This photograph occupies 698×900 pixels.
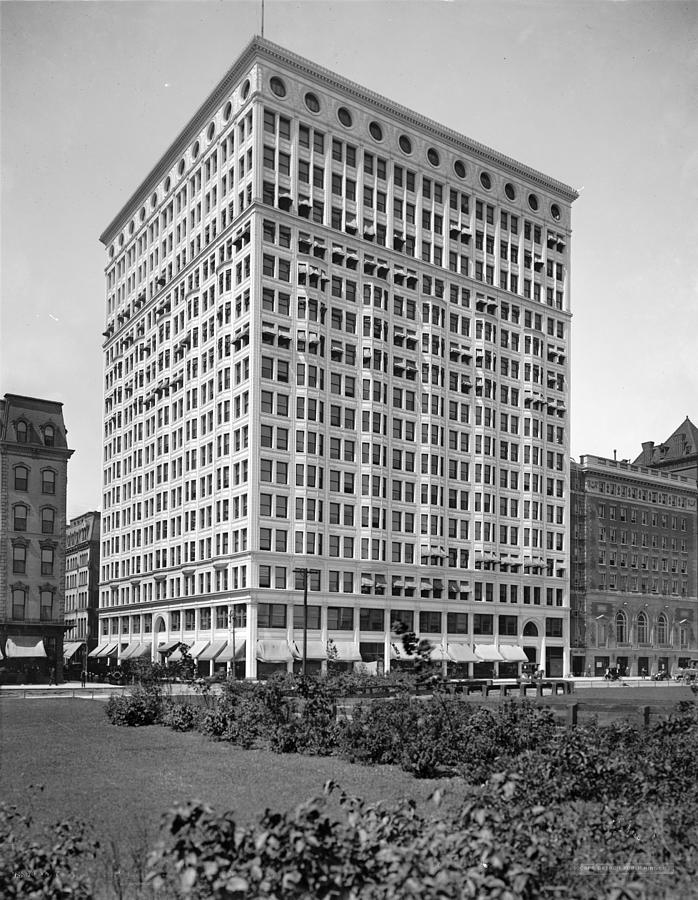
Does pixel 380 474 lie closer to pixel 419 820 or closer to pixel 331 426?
pixel 331 426

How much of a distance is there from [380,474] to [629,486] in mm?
46943

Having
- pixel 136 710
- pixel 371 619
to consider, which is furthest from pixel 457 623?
pixel 136 710

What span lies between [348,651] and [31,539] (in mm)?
29544

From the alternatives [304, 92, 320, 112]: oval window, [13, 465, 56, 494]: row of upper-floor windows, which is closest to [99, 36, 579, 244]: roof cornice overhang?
[304, 92, 320, 112]: oval window

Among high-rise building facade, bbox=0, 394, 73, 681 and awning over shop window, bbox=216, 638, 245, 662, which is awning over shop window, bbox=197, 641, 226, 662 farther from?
high-rise building facade, bbox=0, 394, 73, 681

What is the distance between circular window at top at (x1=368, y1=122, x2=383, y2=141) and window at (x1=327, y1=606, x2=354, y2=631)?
46.4m

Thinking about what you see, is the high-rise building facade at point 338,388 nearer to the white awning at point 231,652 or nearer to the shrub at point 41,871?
the white awning at point 231,652

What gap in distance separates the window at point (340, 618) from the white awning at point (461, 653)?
38.0ft

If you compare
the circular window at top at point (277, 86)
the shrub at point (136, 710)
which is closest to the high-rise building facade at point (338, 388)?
the circular window at top at point (277, 86)

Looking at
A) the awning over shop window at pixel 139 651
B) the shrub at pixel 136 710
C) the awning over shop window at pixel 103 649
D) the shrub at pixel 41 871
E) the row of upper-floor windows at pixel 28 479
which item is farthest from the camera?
the awning over shop window at pixel 103 649

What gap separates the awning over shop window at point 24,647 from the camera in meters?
79.5

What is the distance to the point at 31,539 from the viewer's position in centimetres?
8181

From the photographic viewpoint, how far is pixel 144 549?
105m

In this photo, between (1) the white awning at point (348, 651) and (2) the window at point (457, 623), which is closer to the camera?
(1) the white awning at point (348, 651)
